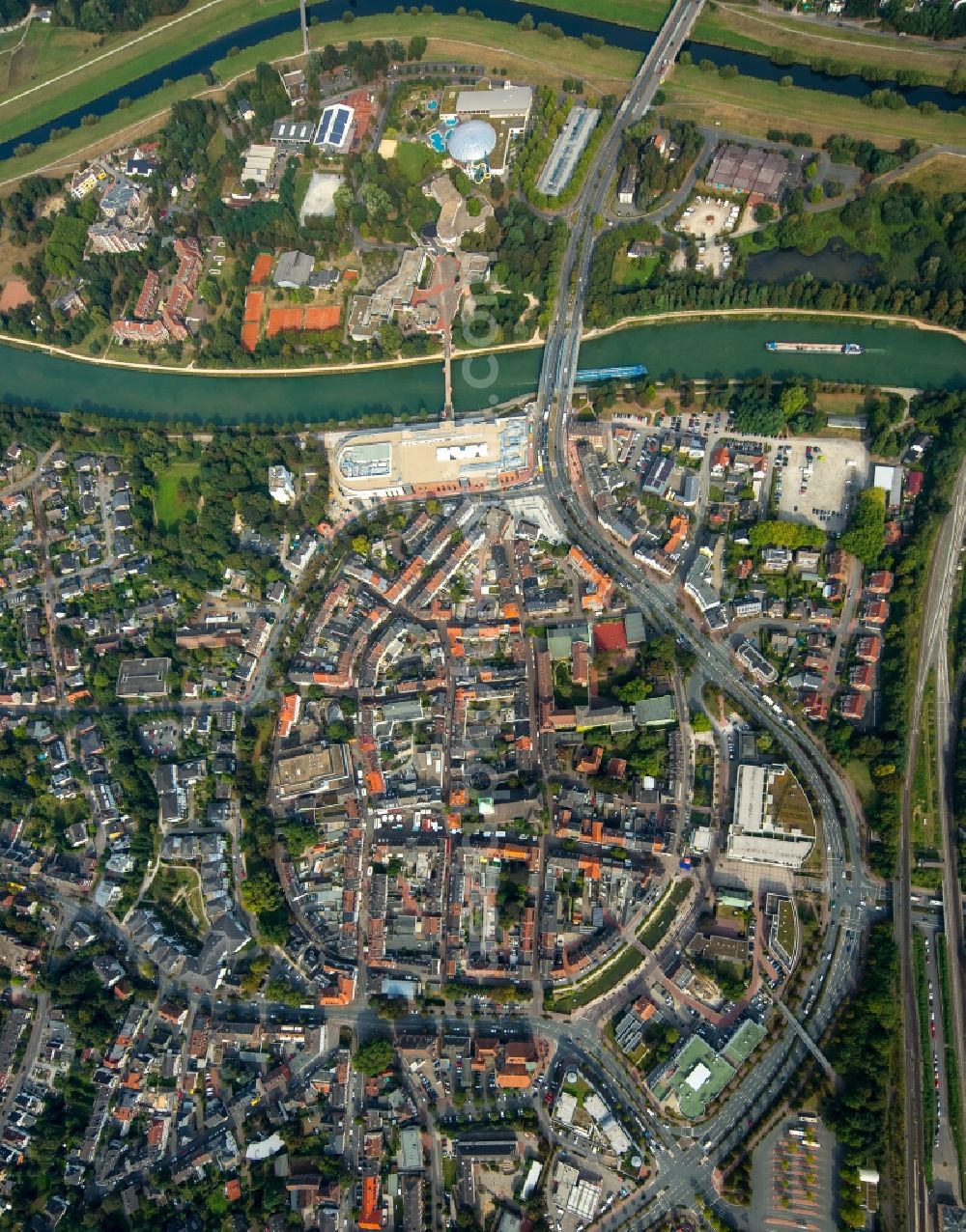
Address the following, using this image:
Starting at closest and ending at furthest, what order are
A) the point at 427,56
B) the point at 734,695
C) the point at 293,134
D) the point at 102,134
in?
the point at 734,695 < the point at 293,134 < the point at 427,56 < the point at 102,134

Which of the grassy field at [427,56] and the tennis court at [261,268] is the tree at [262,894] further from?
the grassy field at [427,56]

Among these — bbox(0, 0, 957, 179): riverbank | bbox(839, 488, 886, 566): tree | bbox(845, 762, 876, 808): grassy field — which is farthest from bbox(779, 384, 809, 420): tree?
bbox(0, 0, 957, 179): riverbank

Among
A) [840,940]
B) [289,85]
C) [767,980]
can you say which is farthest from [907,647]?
[289,85]

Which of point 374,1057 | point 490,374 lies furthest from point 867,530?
point 374,1057

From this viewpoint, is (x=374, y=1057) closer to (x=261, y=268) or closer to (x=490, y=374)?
(x=490, y=374)

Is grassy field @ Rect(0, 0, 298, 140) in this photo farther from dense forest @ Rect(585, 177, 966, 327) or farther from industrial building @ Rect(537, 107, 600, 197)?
dense forest @ Rect(585, 177, 966, 327)

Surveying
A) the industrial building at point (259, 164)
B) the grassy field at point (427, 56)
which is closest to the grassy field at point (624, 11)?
the grassy field at point (427, 56)
